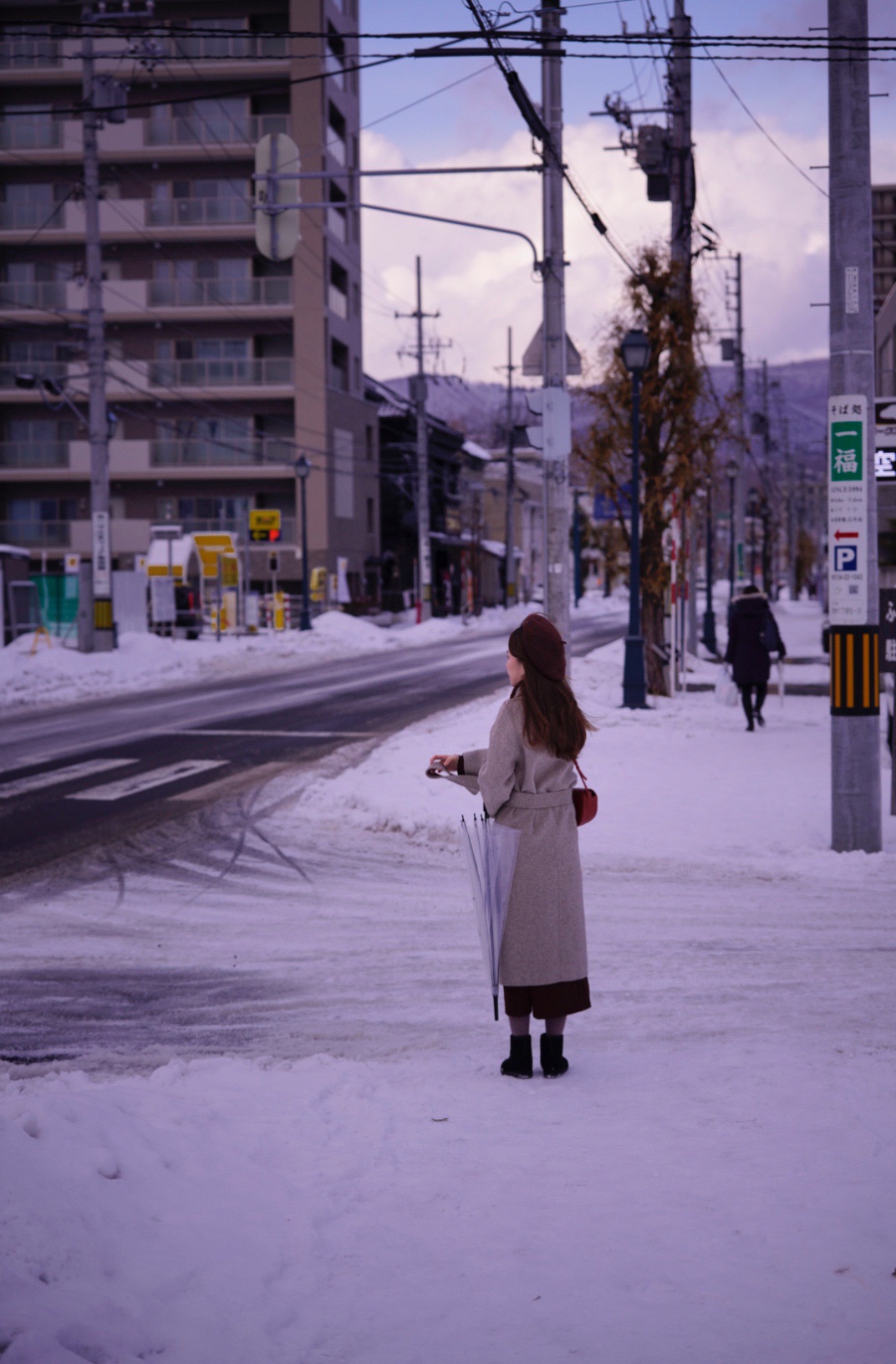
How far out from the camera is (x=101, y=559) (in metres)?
28.2

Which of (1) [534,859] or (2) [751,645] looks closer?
(1) [534,859]

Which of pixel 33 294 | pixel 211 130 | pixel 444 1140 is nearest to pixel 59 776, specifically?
pixel 444 1140

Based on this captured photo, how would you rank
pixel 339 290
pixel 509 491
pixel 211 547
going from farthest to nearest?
pixel 509 491
pixel 339 290
pixel 211 547

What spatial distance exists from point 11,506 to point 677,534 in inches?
1573

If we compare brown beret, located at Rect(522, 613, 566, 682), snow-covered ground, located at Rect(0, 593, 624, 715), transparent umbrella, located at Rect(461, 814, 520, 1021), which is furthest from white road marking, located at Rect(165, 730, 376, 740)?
brown beret, located at Rect(522, 613, 566, 682)

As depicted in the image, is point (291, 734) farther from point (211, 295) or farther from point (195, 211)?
point (195, 211)

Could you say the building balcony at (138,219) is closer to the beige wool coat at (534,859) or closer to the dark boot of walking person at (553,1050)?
the beige wool coat at (534,859)

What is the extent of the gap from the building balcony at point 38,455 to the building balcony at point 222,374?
4525mm

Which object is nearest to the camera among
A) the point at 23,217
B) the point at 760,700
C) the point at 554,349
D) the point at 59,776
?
the point at 59,776

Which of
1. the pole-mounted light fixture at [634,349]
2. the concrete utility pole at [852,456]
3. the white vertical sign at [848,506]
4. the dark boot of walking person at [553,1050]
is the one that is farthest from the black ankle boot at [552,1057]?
the pole-mounted light fixture at [634,349]

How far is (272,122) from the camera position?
5053 centimetres

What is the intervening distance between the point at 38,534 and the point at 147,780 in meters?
42.1

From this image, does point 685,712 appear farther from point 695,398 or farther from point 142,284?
point 142,284

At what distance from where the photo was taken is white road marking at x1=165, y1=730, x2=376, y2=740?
659 inches
